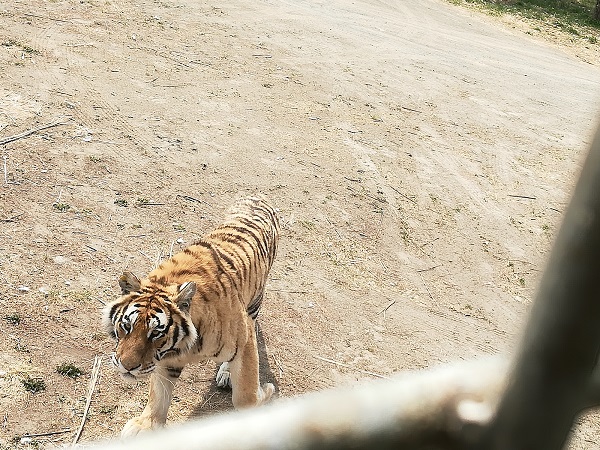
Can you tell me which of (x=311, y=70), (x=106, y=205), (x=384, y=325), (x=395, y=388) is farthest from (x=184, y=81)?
(x=395, y=388)

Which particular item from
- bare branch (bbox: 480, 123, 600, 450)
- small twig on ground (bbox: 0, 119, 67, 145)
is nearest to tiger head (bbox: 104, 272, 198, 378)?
bare branch (bbox: 480, 123, 600, 450)

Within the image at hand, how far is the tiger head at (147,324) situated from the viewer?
3.47 meters

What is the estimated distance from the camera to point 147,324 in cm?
353

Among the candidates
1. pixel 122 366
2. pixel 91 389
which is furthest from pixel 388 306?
pixel 122 366

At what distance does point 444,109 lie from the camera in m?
9.61

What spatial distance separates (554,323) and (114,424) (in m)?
3.83

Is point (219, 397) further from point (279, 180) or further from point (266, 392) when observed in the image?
point (279, 180)

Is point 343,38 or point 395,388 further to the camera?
point 343,38

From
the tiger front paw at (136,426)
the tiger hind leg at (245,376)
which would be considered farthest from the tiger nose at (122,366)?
the tiger hind leg at (245,376)

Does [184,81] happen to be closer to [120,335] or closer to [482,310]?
[482,310]

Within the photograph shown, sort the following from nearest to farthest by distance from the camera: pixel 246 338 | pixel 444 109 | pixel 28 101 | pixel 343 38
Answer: pixel 246 338, pixel 28 101, pixel 444 109, pixel 343 38

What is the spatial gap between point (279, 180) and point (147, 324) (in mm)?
3780

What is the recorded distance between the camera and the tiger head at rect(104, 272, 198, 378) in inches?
137

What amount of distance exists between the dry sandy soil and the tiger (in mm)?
392
